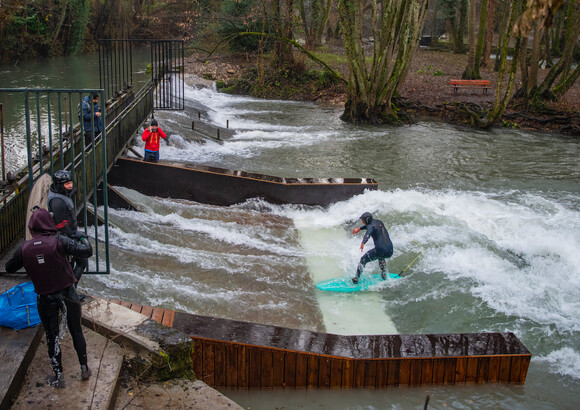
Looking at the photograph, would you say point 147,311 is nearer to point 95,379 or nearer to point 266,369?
point 266,369

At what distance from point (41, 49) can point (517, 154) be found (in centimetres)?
3340

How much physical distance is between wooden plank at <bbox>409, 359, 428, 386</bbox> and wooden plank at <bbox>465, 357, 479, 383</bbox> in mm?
566

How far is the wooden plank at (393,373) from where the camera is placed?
650 centimetres

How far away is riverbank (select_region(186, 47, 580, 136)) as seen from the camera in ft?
81.1

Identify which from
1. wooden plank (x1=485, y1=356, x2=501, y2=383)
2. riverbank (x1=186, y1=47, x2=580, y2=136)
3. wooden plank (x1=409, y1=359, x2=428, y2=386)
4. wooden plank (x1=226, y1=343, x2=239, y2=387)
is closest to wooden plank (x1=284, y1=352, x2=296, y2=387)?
wooden plank (x1=226, y1=343, x2=239, y2=387)

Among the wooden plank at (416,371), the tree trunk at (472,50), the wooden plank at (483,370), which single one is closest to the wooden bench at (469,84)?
the tree trunk at (472,50)

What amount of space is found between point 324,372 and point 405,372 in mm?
946

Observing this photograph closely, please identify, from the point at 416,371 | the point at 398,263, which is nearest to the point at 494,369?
the point at 416,371

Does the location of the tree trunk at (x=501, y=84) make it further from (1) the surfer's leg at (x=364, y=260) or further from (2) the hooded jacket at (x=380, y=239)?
(1) the surfer's leg at (x=364, y=260)

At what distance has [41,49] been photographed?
39.8 metres

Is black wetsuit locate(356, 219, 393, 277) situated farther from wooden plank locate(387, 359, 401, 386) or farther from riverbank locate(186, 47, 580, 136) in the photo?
riverbank locate(186, 47, 580, 136)

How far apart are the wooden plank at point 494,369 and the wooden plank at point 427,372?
0.72 metres

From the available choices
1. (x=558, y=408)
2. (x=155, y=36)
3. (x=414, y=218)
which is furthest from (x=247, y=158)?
(x=155, y=36)

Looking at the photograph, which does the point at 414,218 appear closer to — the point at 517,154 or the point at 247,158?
the point at 247,158
